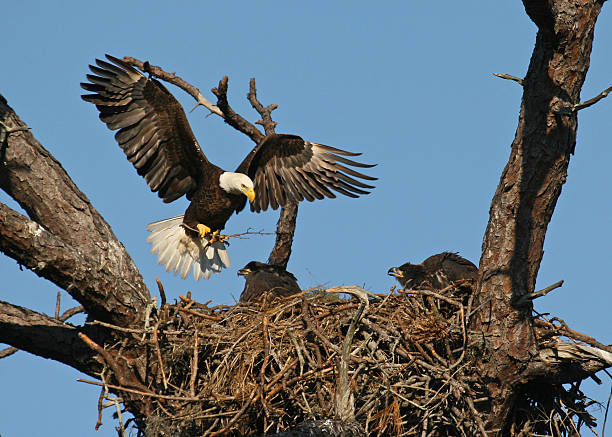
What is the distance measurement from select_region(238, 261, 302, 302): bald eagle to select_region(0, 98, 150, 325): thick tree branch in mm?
1529

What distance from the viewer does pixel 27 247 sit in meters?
3.83

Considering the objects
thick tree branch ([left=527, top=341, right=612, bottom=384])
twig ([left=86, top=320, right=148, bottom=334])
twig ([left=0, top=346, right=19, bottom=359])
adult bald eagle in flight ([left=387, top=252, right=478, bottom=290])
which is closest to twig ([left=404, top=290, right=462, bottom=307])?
thick tree branch ([left=527, top=341, right=612, bottom=384])

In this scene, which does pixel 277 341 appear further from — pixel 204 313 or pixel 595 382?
pixel 595 382

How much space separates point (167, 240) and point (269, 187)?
1255 mm

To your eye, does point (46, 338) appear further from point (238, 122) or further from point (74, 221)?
point (238, 122)

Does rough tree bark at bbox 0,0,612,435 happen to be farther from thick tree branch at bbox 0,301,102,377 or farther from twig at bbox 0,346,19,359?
twig at bbox 0,346,19,359

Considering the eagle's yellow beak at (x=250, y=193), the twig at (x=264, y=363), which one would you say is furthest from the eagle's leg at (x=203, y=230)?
the twig at (x=264, y=363)

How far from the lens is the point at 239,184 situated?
722 centimetres

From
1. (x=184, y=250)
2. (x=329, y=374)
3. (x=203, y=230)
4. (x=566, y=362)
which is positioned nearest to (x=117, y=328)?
(x=329, y=374)

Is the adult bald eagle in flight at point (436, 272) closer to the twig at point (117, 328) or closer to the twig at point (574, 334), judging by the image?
the twig at point (574, 334)

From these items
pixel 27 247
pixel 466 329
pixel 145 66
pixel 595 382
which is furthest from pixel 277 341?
pixel 145 66

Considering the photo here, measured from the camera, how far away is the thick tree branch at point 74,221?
432 cm

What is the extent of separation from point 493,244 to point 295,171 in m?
3.67

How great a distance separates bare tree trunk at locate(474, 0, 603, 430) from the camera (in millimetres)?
3768
